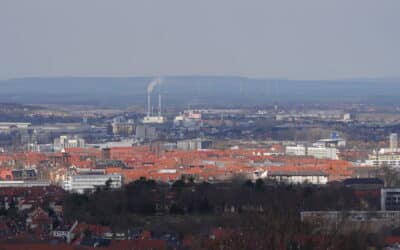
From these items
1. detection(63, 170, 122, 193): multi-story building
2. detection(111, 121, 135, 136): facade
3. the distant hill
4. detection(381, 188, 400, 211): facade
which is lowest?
the distant hill

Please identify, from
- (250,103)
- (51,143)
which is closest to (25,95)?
(250,103)

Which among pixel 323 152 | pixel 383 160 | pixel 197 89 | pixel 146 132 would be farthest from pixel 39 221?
pixel 197 89

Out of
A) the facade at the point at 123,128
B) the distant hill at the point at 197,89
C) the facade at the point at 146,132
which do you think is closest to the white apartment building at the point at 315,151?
the facade at the point at 146,132

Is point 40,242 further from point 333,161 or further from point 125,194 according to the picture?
point 333,161

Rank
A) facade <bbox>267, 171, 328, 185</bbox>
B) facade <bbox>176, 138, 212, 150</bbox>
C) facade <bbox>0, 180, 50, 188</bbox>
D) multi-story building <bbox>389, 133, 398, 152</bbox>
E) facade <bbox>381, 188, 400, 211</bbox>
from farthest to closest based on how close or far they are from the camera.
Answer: facade <bbox>176, 138, 212, 150</bbox>
multi-story building <bbox>389, 133, 398, 152</bbox>
facade <bbox>0, 180, 50, 188</bbox>
facade <bbox>267, 171, 328, 185</bbox>
facade <bbox>381, 188, 400, 211</bbox>

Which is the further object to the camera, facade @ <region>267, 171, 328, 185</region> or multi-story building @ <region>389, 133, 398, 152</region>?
multi-story building @ <region>389, 133, 398, 152</region>

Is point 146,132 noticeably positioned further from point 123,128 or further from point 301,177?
point 301,177

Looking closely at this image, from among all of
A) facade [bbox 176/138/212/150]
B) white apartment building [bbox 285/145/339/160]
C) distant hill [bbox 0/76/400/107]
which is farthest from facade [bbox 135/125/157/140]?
distant hill [bbox 0/76/400/107]

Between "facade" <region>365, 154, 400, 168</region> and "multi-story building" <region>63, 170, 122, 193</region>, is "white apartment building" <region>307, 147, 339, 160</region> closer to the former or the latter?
"facade" <region>365, 154, 400, 168</region>
